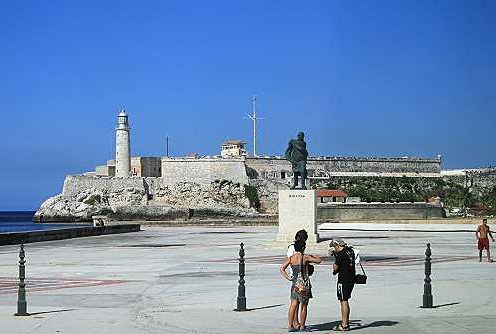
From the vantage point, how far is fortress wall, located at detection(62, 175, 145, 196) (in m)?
121

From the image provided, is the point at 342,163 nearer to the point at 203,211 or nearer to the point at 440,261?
the point at 203,211

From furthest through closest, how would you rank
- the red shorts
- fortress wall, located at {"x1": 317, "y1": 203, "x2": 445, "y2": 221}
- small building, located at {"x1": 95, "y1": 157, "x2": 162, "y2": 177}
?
small building, located at {"x1": 95, "y1": 157, "x2": 162, "y2": 177} < fortress wall, located at {"x1": 317, "y1": 203, "x2": 445, "y2": 221} < the red shorts

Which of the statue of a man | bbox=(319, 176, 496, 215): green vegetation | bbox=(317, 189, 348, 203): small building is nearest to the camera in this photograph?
the statue of a man

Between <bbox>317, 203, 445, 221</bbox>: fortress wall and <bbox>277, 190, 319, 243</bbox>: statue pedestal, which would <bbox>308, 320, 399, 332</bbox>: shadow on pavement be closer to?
<bbox>277, 190, 319, 243</bbox>: statue pedestal

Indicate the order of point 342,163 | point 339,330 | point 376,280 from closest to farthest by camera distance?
1. point 339,330
2. point 376,280
3. point 342,163

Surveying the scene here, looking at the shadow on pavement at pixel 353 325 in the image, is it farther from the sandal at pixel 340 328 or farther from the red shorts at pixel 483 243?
the red shorts at pixel 483 243

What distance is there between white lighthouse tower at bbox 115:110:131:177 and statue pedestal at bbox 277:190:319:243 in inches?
3744

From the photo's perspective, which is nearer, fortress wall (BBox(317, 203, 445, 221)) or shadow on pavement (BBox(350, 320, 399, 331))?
shadow on pavement (BBox(350, 320, 399, 331))

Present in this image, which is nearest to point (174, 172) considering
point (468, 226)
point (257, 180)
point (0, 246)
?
point (257, 180)

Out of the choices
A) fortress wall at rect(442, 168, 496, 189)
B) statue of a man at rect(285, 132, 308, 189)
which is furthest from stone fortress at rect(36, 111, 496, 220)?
statue of a man at rect(285, 132, 308, 189)

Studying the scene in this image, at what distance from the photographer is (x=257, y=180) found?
121438 millimetres

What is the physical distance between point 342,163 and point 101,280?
119337mm

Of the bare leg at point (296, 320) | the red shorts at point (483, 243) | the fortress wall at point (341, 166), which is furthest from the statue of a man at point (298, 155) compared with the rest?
the fortress wall at point (341, 166)

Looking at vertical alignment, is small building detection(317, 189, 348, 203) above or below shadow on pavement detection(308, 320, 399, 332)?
above
